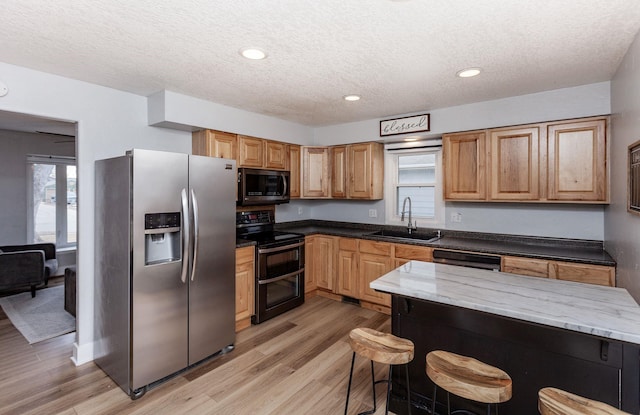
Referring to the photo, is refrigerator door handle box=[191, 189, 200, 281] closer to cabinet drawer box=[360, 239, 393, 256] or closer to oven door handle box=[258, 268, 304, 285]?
oven door handle box=[258, 268, 304, 285]

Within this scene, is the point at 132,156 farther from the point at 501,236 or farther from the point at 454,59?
the point at 501,236

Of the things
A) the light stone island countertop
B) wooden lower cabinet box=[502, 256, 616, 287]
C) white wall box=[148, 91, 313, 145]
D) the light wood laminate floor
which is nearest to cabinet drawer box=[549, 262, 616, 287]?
wooden lower cabinet box=[502, 256, 616, 287]

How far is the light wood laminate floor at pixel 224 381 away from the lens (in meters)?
2.20

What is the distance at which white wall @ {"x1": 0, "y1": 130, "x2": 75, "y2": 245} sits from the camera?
199 inches

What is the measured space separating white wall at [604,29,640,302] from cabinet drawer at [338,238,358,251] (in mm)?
2382

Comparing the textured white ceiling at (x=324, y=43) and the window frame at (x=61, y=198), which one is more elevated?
the textured white ceiling at (x=324, y=43)

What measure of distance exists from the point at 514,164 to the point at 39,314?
5.53 m

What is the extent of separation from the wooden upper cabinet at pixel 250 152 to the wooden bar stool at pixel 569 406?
130 inches

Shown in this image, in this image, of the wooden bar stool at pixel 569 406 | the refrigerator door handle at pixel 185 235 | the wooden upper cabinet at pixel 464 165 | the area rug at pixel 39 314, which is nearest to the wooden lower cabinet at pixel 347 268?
the wooden upper cabinet at pixel 464 165

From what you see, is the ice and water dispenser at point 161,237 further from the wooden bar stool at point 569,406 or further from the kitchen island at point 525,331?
the wooden bar stool at point 569,406

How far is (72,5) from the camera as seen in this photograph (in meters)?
1.66

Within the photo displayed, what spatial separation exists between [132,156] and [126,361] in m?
1.50

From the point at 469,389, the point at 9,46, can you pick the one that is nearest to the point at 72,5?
the point at 9,46

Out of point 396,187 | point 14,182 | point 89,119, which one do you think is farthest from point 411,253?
point 14,182
